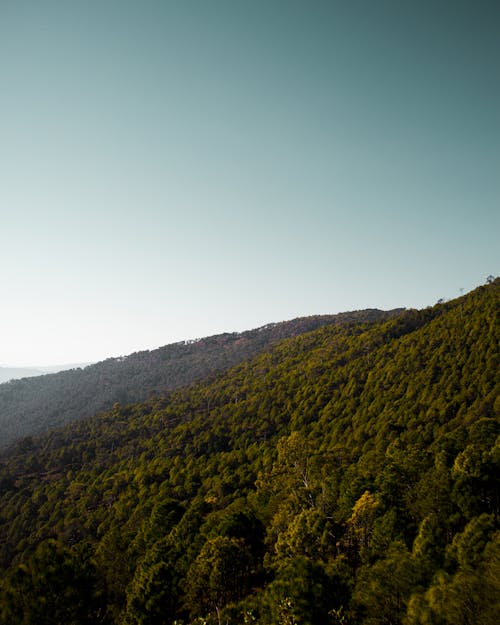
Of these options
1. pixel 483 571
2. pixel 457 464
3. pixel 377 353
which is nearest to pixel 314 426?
pixel 377 353

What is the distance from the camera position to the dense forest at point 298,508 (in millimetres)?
25516

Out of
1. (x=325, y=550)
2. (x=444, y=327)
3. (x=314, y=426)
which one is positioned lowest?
(x=314, y=426)

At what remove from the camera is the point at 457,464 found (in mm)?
40844

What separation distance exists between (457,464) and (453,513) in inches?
210

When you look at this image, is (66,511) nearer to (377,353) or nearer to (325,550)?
(325,550)

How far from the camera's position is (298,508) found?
48.8 m

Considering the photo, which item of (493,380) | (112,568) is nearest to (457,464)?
(112,568)

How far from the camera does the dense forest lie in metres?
25.5

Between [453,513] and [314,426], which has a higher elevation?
[453,513]

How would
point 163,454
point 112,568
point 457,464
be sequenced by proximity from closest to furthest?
point 457,464
point 112,568
point 163,454

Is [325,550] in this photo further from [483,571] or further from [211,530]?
[483,571]

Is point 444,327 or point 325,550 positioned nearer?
point 325,550

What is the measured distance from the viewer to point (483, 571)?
72.5 ft

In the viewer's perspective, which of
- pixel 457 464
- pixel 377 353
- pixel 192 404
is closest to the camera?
pixel 457 464
